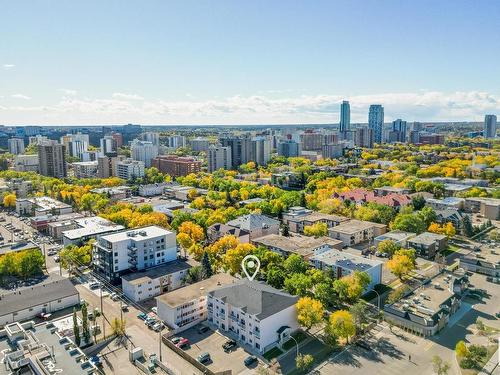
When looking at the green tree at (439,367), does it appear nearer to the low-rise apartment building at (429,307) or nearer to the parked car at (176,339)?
the low-rise apartment building at (429,307)

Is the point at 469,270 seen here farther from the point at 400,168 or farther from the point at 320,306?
the point at 400,168

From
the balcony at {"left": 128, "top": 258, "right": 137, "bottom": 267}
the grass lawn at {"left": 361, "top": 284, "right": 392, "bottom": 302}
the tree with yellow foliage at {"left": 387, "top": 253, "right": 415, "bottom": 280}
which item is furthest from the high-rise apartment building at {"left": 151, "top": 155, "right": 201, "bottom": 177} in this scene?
the grass lawn at {"left": 361, "top": 284, "right": 392, "bottom": 302}

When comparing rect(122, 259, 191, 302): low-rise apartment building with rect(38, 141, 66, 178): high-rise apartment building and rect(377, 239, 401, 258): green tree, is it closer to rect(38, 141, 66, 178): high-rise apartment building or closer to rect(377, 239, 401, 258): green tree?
rect(377, 239, 401, 258): green tree

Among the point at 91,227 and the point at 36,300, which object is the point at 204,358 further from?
the point at 91,227

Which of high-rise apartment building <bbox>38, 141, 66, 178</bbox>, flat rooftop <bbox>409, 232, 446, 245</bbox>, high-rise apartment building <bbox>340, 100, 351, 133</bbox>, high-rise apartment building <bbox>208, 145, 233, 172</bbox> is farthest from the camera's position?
high-rise apartment building <bbox>340, 100, 351, 133</bbox>

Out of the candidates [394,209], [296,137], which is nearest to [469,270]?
[394,209]

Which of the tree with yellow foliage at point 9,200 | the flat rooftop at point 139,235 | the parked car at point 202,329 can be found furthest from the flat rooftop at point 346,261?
the tree with yellow foliage at point 9,200

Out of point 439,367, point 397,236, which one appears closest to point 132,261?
point 439,367
